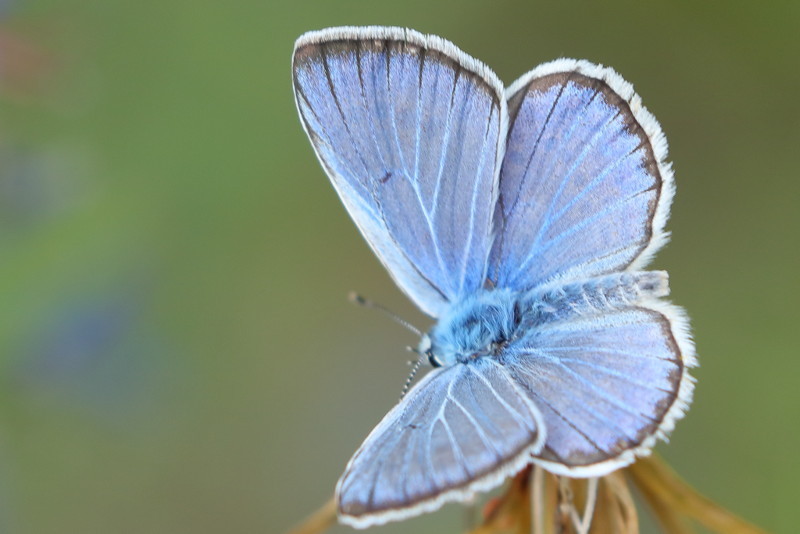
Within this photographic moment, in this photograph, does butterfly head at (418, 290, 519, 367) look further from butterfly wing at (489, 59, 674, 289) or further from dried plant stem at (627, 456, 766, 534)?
dried plant stem at (627, 456, 766, 534)

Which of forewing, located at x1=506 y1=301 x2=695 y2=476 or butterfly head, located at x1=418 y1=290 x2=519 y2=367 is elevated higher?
butterfly head, located at x1=418 y1=290 x2=519 y2=367

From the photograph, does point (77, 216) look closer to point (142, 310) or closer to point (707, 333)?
point (142, 310)

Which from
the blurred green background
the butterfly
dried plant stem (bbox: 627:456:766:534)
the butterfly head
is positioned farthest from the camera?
the blurred green background

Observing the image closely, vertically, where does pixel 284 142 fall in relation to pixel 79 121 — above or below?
below

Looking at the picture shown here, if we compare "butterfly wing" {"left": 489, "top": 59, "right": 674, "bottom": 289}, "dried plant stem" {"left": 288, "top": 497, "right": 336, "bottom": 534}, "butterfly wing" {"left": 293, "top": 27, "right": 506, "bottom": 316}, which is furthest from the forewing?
"dried plant stem" {"left": 288, "top": 497, "right": 336, "bottom": 534}

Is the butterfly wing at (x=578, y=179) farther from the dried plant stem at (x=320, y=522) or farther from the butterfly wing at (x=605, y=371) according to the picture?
the dried plant stem at (x=320, y=522)

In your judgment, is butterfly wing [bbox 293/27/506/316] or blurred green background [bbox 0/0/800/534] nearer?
butterfly wing [bbox 293/27/506/316]

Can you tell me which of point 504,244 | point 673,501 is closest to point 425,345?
point 504,244

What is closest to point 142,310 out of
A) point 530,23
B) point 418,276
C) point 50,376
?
point 50,376
